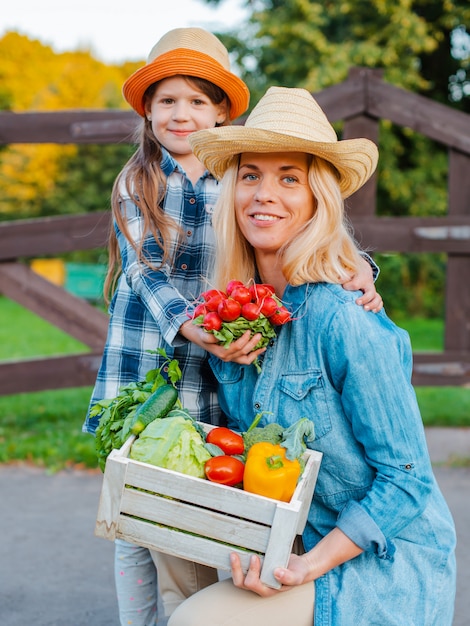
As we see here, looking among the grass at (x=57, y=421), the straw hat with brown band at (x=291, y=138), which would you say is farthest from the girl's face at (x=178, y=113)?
the grass at (x=57, y=421)

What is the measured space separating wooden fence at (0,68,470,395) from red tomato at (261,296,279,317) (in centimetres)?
335

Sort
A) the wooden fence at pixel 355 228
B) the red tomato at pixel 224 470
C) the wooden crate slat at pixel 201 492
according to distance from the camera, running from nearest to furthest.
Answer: the wooden crate slat at pixel 201 492 → the red tomato at pixel 224 470 → the wooden fence at pixel 355 228

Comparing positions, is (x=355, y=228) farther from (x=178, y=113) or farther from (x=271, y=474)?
(x=271, y=474)

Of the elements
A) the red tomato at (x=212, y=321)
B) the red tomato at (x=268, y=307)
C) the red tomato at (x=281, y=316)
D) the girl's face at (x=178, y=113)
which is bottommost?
the red tomato at (x=212, y=321)

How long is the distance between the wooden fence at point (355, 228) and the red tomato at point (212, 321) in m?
3.28

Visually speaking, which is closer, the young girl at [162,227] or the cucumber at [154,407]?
the cucumber at [154,407]

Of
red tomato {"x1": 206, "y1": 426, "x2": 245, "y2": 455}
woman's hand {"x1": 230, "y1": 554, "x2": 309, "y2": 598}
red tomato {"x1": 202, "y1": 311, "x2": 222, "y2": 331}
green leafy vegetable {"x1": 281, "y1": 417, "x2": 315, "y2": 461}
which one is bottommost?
woman's hand {"x1": 230, "y1": 554, "x2": 309, "y2": 598}

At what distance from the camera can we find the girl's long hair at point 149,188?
9.20 ft

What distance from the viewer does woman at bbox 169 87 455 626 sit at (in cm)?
195

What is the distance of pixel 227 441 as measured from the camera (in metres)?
2.02

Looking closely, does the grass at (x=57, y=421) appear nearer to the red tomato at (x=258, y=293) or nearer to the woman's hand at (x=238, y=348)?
the woman's hand at (x=238, y=348)

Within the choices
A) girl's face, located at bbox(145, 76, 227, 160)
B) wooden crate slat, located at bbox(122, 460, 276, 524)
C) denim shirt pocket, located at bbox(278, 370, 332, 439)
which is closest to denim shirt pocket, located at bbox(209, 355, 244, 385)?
denim shirt pocket, located at bbox(278, 370, 332, 439)

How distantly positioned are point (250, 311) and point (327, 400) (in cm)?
34

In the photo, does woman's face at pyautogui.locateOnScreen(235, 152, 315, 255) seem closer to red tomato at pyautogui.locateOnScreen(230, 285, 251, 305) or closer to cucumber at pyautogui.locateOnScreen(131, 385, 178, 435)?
red tomato at pyautogui.locateOnScreen(230, 285, 251, 305)
